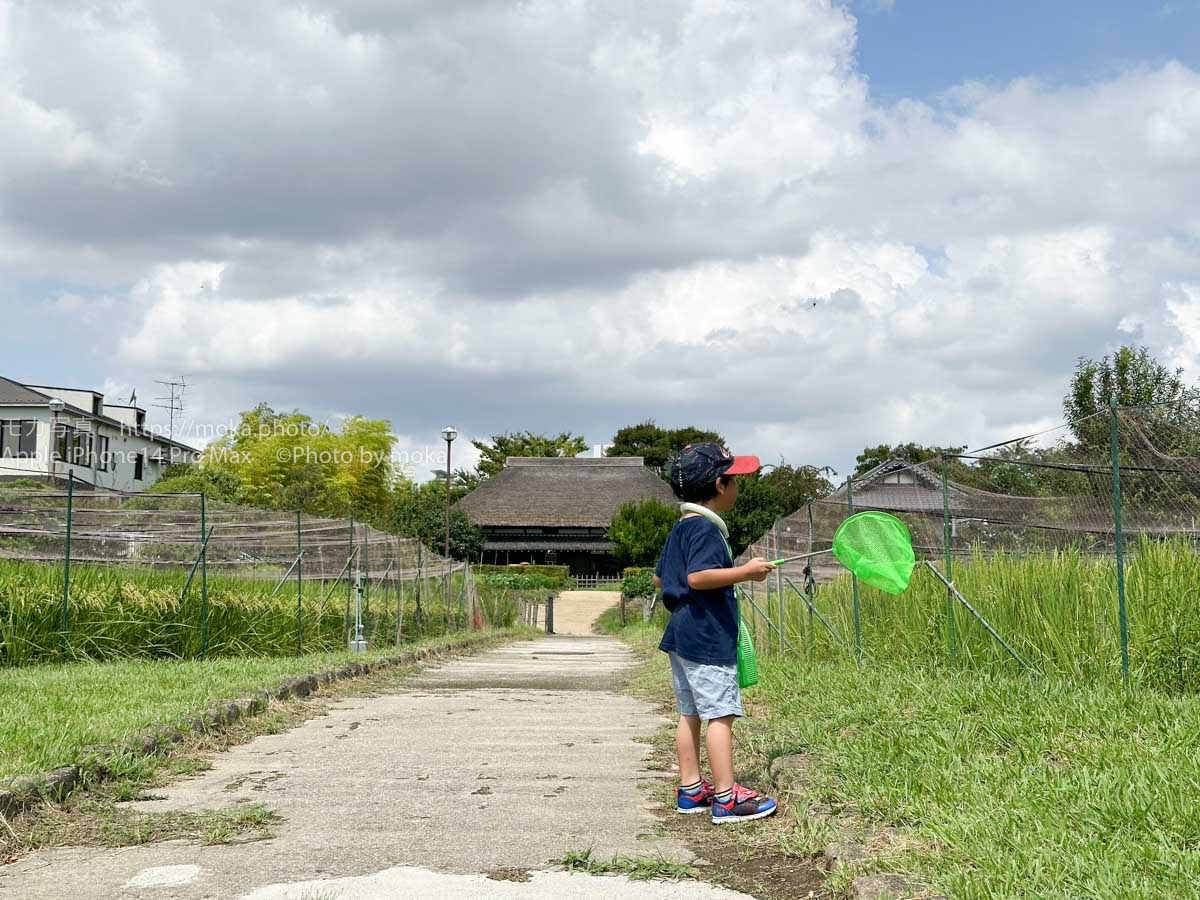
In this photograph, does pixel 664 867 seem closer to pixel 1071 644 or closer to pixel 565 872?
pixel 565 872

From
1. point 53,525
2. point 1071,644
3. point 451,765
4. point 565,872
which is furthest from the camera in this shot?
point 53,525

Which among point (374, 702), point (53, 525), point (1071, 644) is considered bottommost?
point (374, 702)

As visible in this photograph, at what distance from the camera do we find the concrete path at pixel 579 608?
132 feet

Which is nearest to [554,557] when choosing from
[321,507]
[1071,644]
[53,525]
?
[321,507]

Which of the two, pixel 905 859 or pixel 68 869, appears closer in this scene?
pixel 905 859

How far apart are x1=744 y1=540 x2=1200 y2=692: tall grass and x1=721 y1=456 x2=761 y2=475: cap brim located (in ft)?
8.35

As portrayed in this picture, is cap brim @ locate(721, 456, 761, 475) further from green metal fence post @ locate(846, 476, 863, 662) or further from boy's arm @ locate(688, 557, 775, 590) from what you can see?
green metal fence post @ locate(846, 476, 863, 662)

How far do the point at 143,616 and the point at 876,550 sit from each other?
358 inches

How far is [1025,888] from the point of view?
317 centimetres

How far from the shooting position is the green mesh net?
5719mm

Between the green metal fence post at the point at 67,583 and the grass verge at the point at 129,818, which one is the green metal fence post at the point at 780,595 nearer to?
the green metal fence post at the point at 67,583

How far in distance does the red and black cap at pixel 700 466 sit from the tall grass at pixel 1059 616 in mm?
2808

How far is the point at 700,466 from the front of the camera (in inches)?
199

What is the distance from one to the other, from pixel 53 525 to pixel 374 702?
549 centimetres
